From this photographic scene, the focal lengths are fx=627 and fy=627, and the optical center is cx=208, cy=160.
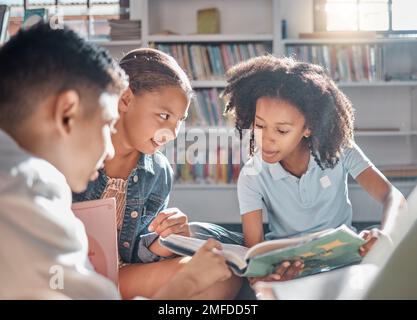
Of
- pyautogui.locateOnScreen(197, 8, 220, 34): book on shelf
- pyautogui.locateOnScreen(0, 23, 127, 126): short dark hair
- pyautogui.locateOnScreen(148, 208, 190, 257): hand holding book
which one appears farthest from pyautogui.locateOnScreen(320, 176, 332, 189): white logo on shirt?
pyautogui.locateOnScreen(197, 8, 220, 34): book on shelf

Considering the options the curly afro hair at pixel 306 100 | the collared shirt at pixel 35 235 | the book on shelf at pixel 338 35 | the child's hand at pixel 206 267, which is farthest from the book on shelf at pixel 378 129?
the collared shirt at pixel 35 235

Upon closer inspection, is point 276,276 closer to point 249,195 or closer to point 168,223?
point 168,223

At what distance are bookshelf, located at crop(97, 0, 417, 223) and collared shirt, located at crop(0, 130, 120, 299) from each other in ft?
6.47

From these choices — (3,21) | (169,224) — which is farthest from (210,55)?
(169,224)

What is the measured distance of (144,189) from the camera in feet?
3.38

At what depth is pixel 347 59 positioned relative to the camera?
8.30ft

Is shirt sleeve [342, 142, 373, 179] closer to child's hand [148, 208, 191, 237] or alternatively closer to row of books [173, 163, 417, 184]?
child's hand [148, 208, 191, 237]

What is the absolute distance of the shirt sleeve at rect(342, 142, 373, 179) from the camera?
1252mm

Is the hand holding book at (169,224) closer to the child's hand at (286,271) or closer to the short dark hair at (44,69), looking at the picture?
the child's hand at (286,271)

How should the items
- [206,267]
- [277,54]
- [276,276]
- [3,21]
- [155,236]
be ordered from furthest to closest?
[277,54] → [3,21] → [155,236] → [276,276] → [206,267]

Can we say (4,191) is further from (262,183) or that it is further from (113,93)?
(262,183)

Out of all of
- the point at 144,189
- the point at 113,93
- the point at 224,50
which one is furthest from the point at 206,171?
the point at 113,93

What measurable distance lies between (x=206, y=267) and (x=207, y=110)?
6.08 ft

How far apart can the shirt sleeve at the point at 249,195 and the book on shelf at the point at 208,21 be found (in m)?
1.43
